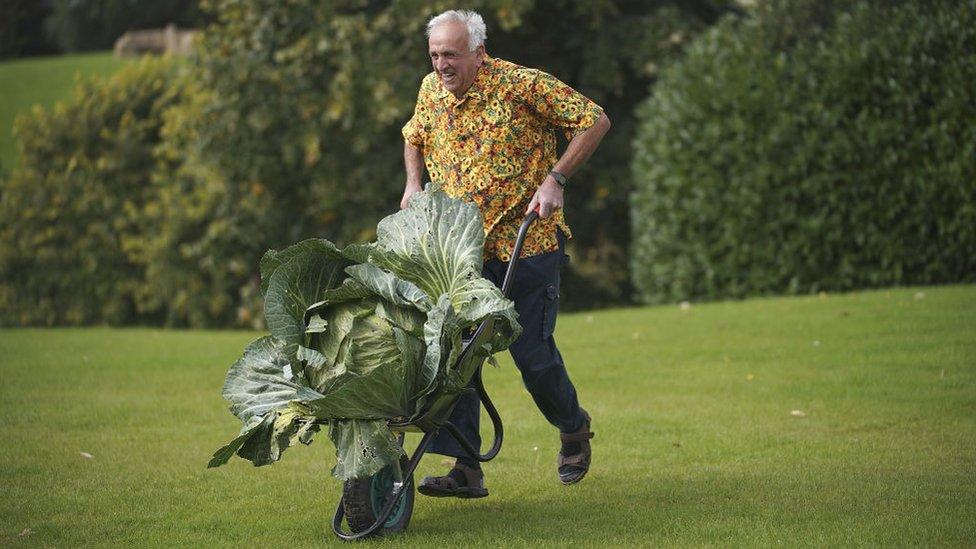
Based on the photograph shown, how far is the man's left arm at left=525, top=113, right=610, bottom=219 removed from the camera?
17.5 ft

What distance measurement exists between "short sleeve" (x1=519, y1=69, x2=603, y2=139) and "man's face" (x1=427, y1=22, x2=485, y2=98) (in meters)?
0.27

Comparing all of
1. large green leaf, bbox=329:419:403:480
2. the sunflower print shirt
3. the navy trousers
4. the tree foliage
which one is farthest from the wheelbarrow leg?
the tree foliage

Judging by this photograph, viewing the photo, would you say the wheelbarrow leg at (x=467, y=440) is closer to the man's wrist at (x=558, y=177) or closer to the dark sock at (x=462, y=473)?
the dark sock at (x=462, y=473)

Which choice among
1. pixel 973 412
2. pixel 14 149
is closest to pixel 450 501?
pixel 973 412

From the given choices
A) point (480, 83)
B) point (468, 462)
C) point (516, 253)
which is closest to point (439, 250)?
point (516, 253)

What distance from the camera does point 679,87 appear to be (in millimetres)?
13797

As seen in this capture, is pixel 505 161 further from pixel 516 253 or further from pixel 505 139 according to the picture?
pixel 516 253

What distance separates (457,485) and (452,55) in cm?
195

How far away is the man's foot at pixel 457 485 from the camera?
5.62 meters

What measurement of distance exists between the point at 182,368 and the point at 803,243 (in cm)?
631

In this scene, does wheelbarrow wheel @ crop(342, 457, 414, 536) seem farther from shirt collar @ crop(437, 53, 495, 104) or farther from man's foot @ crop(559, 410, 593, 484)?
shirt collar @ crop(437, 53, 495, 104)

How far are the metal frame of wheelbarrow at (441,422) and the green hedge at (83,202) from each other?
13.3m

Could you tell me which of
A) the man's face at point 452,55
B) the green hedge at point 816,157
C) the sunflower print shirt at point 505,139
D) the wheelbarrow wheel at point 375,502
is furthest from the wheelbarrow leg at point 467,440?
the green hedge at point 816,157

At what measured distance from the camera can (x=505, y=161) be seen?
5543 mm
